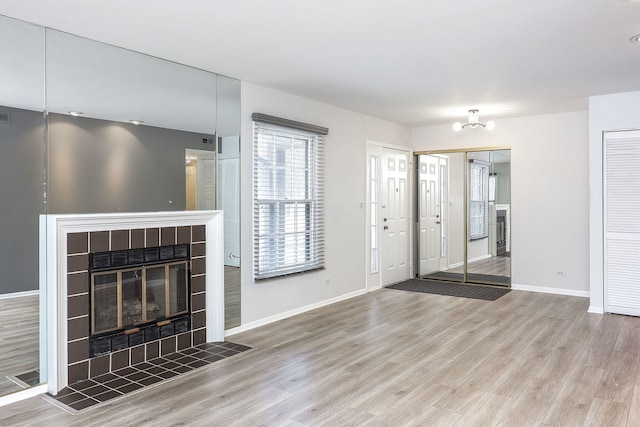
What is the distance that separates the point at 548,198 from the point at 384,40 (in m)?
4.18

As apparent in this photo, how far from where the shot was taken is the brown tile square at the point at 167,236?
12.6 feet

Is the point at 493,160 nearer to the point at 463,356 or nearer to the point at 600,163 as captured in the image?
the point at 600,163

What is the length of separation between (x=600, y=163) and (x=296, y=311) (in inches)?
151

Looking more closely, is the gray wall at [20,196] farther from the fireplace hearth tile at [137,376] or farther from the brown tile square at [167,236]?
the brown tile square at [167,236]

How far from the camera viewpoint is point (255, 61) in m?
3.90

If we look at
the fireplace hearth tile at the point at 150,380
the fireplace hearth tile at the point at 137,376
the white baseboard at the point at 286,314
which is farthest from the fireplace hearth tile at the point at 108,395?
the white baseboard at the point at 286,314

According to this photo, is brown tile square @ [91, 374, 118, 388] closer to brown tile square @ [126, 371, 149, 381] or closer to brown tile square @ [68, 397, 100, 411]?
brown tile square @ [126, 371, 149, 381]

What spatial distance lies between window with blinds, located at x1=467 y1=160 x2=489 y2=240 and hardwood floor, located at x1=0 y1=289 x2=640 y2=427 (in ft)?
6.78

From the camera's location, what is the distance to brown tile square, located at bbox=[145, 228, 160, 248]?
3.72 meters

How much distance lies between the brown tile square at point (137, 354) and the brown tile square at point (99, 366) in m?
0.20

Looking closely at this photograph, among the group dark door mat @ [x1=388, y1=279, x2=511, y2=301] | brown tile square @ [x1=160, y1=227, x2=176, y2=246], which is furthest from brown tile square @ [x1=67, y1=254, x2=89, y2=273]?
dark door mat @ [x1=388, y1=279, x2=511, y2=301]

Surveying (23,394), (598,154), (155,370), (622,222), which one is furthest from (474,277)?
(23,394)

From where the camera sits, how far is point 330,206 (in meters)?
5.71

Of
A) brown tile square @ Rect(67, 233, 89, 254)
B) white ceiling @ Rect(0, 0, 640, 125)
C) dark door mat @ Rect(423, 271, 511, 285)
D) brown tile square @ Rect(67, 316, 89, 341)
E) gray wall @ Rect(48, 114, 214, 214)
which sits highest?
white ceiling @ Rect(0, 0, 640, 125)
